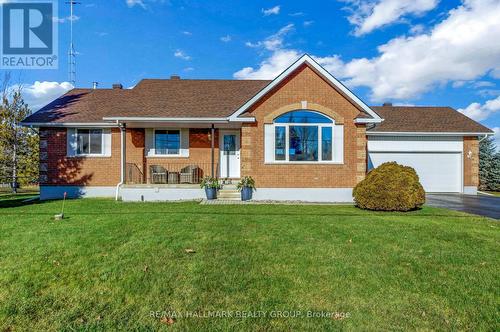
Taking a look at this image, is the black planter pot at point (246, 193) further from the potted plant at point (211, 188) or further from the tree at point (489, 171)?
the tree at point (489, 171)

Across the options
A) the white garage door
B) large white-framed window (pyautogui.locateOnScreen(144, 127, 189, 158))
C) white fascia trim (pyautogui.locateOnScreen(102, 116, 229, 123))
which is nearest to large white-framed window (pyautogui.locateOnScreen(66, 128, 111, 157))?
white fascia trim (pyautogui.locateOnScreen(102, 116, 229, 123))

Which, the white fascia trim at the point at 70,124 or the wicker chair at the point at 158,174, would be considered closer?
the white fascia trim at the point at 70,124

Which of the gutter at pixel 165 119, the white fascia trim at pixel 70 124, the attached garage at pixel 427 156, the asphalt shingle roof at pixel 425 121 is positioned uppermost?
the asphalt shingle roof at pixel 425 121

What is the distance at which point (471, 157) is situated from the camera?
17.8 meters

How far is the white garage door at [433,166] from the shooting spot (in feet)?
58.5

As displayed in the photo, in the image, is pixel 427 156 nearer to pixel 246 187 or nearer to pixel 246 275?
pixel 246 187

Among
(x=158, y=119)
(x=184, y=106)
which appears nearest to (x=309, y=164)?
Result: (x=184, y=106)

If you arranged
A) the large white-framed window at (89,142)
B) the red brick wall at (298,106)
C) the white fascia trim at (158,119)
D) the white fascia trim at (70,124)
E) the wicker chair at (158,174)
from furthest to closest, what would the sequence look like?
1. the large white-framed window at (89,142)
2. the wicker chair at (158,174)
3. the white fascia trim at (70,124)
4. the white fascia trim at (158,119)
5. the red brick wall at (298,106)

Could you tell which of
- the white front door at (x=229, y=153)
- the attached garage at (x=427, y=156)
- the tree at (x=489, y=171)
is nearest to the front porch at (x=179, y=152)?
the white front door at (x=229, y=153)

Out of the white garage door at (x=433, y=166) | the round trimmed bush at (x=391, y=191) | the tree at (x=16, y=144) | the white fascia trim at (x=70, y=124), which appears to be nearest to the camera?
the round trimmed bush at (x=391, y=191)

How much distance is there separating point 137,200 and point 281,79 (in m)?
7.90

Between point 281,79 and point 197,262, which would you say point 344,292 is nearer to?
point 197,262

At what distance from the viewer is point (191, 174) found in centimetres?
1528

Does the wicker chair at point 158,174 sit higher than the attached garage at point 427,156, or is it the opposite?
the attached garage at point 427,156
